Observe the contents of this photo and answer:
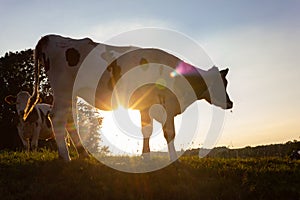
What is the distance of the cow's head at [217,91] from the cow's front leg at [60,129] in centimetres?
478

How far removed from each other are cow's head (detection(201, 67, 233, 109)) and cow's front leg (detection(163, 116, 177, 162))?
87.4 inches

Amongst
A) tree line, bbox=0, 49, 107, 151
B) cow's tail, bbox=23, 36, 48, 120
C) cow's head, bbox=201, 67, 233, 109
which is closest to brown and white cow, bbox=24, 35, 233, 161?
cow's tail, bbox=23, 36, 48, 120

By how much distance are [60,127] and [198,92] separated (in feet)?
15.4

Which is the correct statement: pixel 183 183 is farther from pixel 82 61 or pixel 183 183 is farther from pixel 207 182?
pixel 82 61

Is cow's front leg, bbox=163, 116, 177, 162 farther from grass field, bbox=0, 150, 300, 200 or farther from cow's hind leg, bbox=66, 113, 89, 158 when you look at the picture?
cow's hind leg, bbox=66, 113, 89, 158

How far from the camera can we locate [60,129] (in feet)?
37.6

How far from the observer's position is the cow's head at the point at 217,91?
46.6 feet

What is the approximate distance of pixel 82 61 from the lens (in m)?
11.7

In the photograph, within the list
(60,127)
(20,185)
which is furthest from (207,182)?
(60,127)

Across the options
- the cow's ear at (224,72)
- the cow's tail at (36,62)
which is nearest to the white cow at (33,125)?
the cow's tail at (36,62)

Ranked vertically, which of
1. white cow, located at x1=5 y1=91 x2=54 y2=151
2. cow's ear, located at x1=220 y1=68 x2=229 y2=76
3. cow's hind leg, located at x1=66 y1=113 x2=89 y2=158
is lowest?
cow's hind leg, located at x1=66 y1=113 x2=89 y2=158

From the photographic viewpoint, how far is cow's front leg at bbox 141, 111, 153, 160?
488 inches

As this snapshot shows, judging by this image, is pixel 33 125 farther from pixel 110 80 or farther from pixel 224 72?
pixel 110 80

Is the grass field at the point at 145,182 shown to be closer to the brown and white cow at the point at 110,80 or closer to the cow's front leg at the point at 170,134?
the cow's front leg at the point at 170,134
